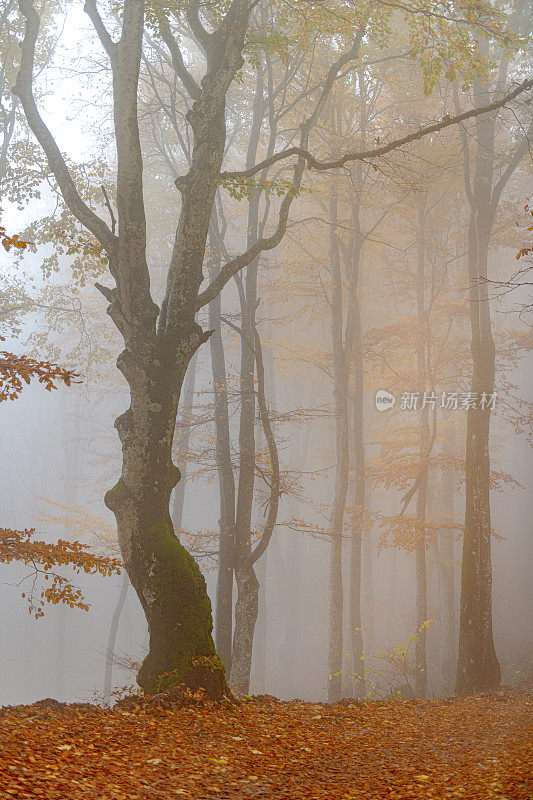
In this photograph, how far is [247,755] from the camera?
15.6ft

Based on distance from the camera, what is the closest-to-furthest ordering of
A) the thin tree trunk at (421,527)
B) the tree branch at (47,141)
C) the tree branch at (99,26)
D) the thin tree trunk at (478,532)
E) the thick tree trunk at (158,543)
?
the thick tree trunk at (158,543)
the tree branch at (47,141)
the tree branch at (99,26)
the thin tree trunk at (478,532)
the thin tree trunk at (421,527)

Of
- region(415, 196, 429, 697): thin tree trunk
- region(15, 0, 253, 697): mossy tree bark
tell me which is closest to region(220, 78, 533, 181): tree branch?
region(15, 0, 253, 697): mossy tree bark

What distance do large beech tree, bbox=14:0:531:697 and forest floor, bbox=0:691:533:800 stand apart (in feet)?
2.49

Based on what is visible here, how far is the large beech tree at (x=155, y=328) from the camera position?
6.08 m

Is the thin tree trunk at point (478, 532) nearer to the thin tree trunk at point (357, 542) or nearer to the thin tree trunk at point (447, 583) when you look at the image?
the thin tree trunk at point (357, 542)

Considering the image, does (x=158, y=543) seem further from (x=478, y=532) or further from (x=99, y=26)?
(x=478, y=532)

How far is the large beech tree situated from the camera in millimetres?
6082

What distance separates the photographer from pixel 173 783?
3.92 metres

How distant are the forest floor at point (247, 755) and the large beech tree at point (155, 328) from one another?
759 millimetres

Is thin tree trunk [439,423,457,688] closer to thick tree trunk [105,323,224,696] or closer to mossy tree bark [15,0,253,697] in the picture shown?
thick tree trunk [105,323,224,696]

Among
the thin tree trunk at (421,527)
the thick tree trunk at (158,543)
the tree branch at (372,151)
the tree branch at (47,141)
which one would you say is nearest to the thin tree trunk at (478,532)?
the thin tree trunk at (421,527)

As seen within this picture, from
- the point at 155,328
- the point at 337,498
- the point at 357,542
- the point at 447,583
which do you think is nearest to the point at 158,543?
A: the point at 155,328

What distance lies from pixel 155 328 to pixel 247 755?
3.94 meters

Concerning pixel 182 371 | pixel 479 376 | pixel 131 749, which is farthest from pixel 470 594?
pixel 131 749
